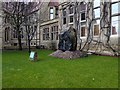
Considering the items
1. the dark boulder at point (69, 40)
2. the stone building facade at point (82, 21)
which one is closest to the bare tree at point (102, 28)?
the stone building facade at point (82, 21)

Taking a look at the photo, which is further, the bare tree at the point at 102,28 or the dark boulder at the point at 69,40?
the bare tree at the point at 102,28

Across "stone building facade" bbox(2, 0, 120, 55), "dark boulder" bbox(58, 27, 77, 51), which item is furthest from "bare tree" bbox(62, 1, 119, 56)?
"dark boulder" bbox(58, 27, 77, 51)

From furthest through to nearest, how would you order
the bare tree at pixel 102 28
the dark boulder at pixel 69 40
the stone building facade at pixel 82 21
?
the bare tree at pixel 102 28 < the stone building facade at pixel 82 21 < the dark boulder at pixel 69 40

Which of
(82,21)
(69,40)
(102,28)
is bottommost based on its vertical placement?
(69,40)

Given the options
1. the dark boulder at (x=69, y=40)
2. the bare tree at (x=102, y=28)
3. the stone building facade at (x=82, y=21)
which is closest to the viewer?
the dark boulder at (x=69, y=40)

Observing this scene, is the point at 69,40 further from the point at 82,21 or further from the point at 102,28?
the point at 82,21

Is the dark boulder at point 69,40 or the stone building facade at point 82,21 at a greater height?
the stone building facade at point 82,21

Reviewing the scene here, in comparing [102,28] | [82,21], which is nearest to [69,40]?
[102,28]

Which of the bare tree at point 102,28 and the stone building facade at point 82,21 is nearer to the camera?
the stone building facade at point 82,21

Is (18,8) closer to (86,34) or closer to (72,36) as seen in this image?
(86,34)

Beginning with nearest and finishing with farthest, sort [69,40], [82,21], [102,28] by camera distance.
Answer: [69,40] < [102,28] < [82,21]

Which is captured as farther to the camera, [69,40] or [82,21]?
[82,21]

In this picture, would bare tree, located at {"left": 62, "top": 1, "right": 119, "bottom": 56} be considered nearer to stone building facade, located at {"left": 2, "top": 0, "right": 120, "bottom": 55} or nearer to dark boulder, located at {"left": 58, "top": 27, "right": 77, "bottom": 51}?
stone building facade, located at {"left": 2, "top": 0, "right": 120, "bottom": 55}

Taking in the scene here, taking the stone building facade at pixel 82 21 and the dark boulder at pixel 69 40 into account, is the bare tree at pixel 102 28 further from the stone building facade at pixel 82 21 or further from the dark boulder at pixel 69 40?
the dark boulder at pixel 69 40
